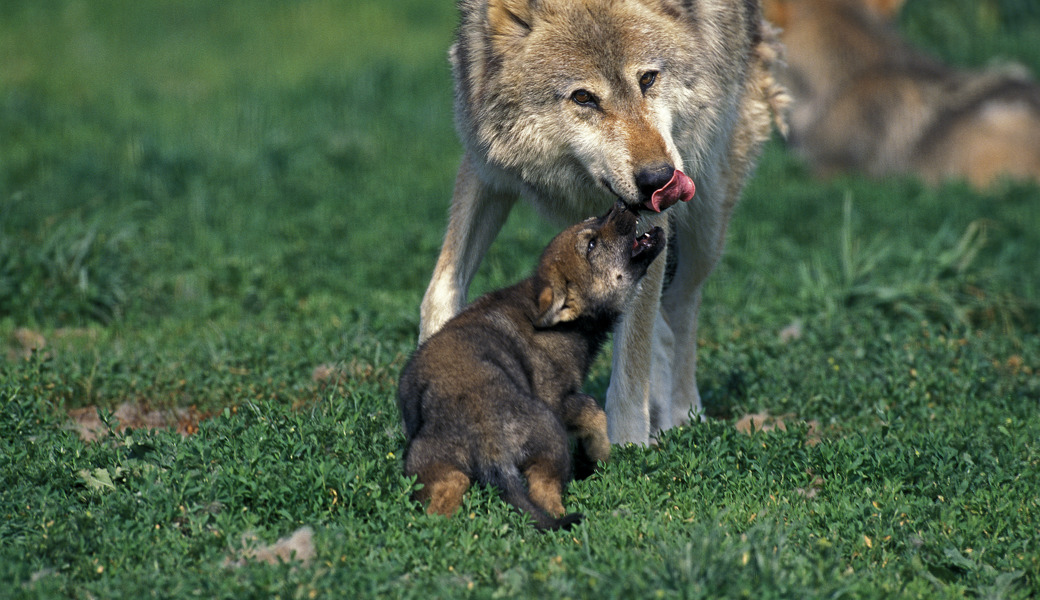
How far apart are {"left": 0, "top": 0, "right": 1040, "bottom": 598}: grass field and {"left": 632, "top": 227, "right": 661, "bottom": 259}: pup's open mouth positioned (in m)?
0.81

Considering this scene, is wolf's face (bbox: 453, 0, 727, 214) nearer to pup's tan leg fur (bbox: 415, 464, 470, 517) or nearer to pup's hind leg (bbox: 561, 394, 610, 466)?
pup's hind leg (bbox: 561, 394, 610, 466)

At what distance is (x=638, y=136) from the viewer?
416 centimetres

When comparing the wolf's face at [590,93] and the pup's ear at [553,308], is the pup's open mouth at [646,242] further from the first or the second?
the pup's ear at [553,308]

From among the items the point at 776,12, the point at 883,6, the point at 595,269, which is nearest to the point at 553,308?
the point at 595,269

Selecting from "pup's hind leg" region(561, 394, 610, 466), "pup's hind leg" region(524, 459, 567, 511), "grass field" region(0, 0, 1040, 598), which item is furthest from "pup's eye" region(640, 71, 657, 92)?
"pup's hind leg" region(524, 459, 567, 511)

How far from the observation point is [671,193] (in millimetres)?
4074

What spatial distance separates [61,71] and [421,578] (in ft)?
38.6

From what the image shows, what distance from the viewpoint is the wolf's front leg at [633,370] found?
4711 millimetres

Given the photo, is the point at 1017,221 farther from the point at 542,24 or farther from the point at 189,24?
the point at 189,24

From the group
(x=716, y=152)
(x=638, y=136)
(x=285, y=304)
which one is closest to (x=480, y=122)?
(x=638, y=136)

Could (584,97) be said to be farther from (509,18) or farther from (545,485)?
(545,485)

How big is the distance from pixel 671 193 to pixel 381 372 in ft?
6.45

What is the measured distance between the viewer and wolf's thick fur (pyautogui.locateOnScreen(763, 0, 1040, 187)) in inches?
416

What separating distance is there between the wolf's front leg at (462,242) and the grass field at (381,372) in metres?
0.46
